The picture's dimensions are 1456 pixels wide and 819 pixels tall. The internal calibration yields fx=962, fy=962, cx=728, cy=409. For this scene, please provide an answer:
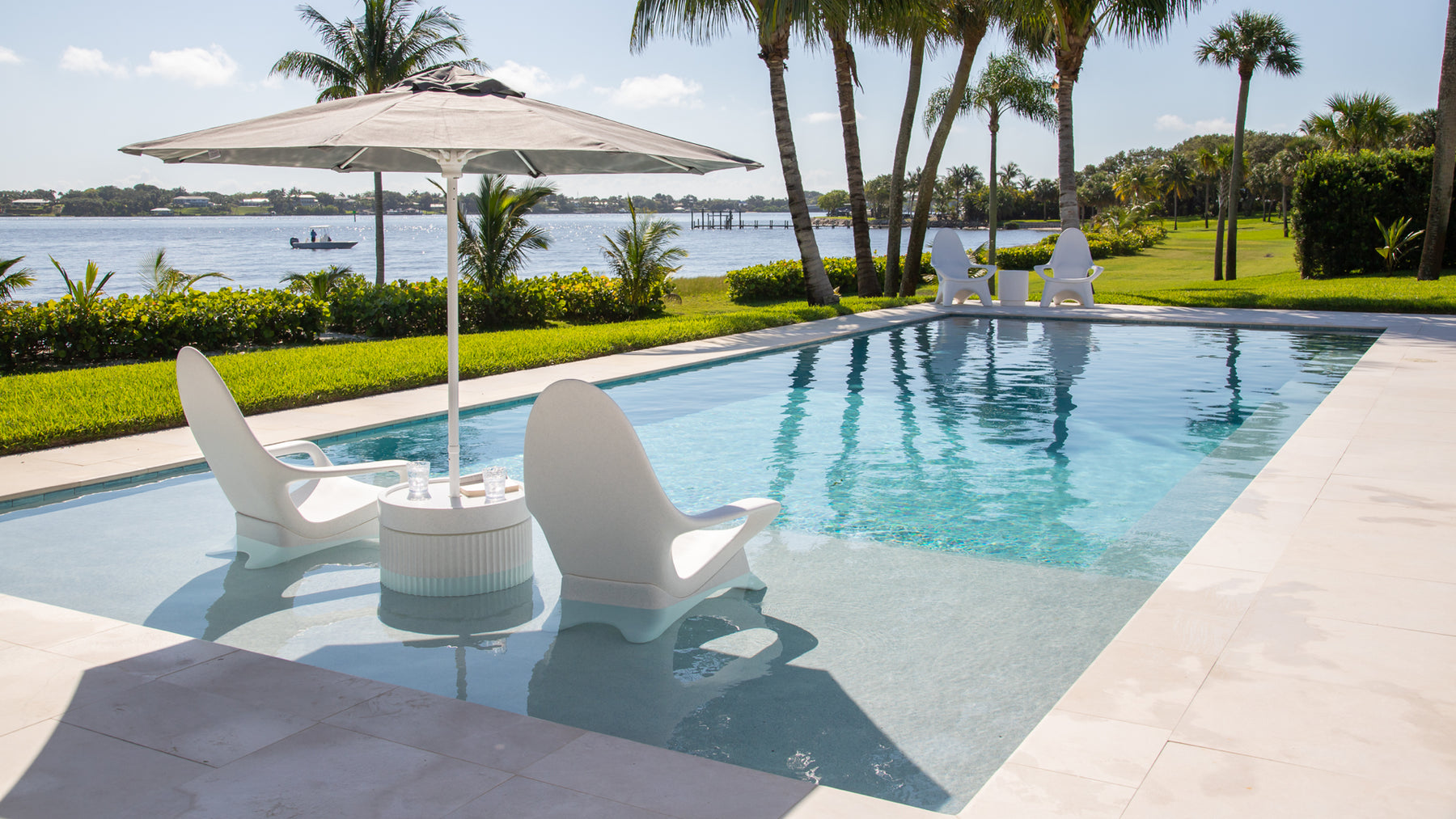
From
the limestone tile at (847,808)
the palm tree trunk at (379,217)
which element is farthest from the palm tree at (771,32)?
the limestone tile at (847,808)

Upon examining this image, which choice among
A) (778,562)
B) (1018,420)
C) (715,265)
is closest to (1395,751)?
(778,562)

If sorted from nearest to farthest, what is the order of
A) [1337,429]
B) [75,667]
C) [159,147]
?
[75,667]
[159,147]
[1337,429]

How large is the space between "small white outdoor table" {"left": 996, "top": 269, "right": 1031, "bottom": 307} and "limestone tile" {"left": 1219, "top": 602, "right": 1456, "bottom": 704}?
14.7 m

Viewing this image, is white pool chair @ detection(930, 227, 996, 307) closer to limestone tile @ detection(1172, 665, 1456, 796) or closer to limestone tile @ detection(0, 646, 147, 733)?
limestone tile @ detection(1172, 665, 1456, 796)

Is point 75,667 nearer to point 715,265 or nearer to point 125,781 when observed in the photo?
point 125,781

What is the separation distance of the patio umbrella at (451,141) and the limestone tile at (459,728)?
59.9 inches

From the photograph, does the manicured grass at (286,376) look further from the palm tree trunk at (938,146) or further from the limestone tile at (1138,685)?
the palm tree trunk at (938,146)

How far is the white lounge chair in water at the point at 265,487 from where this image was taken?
14.9 feet

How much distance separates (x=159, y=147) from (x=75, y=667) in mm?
2400

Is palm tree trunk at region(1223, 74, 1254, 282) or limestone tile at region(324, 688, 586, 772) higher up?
palm tree trunk at region(1223, 74, 1254, 282)

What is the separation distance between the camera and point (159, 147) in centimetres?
445

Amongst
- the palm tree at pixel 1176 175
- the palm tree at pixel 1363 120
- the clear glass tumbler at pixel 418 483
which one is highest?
the palm tree at pixel 1176 175

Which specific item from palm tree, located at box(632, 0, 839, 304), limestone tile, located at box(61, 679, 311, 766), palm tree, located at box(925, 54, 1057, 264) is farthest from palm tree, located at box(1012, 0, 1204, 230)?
limestone tile, located at box(61, 679, 311, 766)

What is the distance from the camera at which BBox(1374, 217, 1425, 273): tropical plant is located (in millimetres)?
21750
